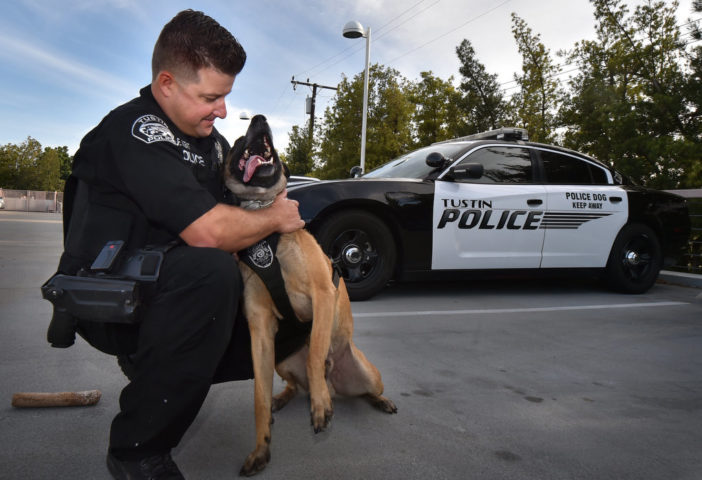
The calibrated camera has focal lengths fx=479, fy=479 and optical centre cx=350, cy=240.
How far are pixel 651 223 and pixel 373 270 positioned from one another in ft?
12.0

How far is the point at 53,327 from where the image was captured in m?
1.63

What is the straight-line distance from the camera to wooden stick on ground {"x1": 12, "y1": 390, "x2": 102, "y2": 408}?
215 centimetres

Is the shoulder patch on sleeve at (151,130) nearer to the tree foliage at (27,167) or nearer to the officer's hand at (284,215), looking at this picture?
the officer's hand at (284,215)

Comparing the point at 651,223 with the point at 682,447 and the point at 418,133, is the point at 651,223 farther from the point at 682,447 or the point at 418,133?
the point at 418,133

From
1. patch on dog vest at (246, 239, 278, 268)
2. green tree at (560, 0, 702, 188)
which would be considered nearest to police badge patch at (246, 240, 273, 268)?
patch on dog vest at (246, 239, 278, 268)

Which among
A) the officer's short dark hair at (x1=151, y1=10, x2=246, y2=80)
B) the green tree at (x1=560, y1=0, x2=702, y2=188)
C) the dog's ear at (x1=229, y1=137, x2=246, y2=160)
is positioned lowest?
the dog's ear at (x1=229, y1=137, x2=246, y2=160)

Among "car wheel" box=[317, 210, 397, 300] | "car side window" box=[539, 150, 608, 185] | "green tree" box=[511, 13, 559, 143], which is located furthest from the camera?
"green tree" box=[511, 13, 559, 143]

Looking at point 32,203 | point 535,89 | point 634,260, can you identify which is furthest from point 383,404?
point 32,203

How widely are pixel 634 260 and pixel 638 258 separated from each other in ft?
0.30

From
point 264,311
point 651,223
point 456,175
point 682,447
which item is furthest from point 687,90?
point 264,311

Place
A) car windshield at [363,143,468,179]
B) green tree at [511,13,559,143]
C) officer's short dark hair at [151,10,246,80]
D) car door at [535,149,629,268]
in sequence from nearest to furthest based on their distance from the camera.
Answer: officer's short dark hair at [151,10,246,80]
car windshield at [363,143,468,179]
car door at [535,149,629,268]
green tree at [511,13,559,143]

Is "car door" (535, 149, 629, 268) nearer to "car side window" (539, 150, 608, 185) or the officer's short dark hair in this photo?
"car side window" (539, 150, 608, 185)

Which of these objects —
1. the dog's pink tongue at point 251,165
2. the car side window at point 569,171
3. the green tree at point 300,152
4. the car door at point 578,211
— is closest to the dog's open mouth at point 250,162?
the dog's pink tongue at point 251,165

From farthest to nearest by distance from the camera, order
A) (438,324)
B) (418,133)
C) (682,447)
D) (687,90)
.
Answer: (418,133) → (687,90) → (438,324) → (682,447)
